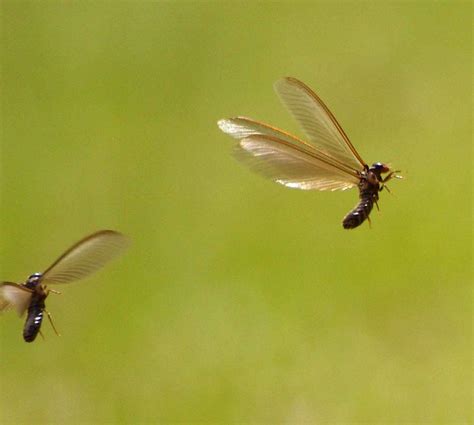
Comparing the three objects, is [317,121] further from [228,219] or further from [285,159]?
[228,219]

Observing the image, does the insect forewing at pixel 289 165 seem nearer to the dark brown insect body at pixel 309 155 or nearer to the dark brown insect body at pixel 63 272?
the dark brown insect body at pixel 309 155

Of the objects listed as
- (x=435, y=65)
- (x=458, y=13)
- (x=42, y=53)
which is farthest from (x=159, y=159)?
(x=458, y=13)

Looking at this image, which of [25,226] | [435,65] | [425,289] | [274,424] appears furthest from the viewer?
[435,65]

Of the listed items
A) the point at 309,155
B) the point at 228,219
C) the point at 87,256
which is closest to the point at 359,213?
the point at 309,155

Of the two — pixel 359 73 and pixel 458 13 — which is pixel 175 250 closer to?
pixel 359 73

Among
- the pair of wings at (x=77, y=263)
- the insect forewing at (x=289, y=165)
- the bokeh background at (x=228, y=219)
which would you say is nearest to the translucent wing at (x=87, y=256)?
the pair of wings at (x=77, y=263)
